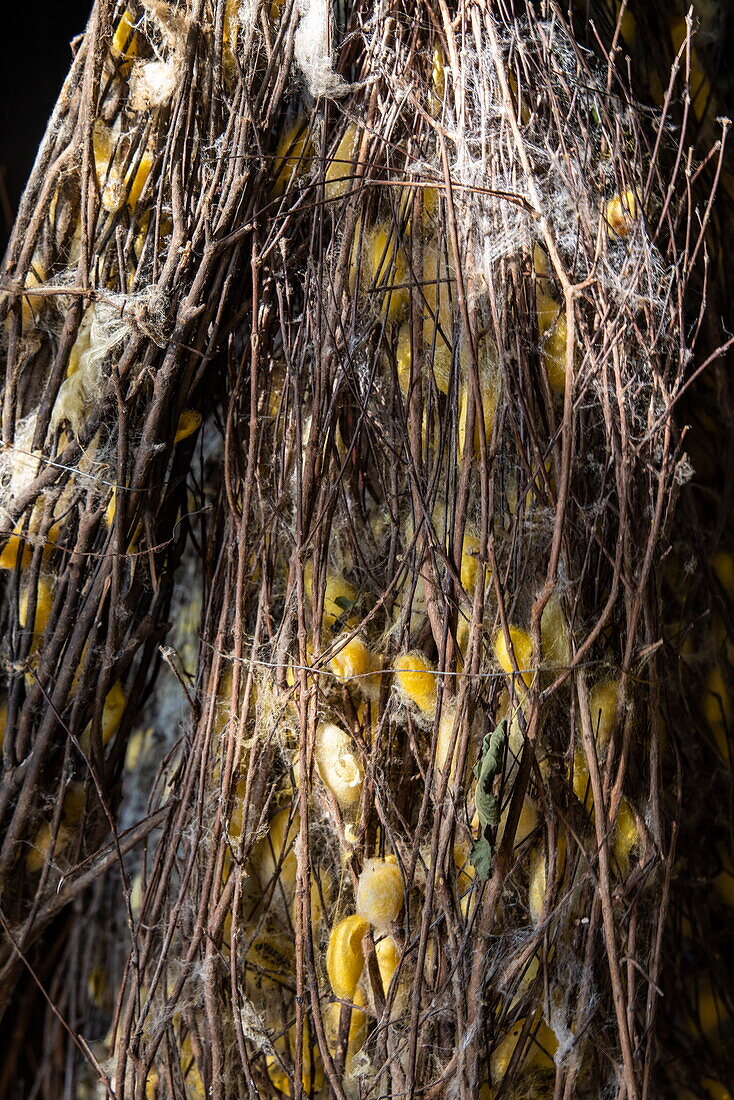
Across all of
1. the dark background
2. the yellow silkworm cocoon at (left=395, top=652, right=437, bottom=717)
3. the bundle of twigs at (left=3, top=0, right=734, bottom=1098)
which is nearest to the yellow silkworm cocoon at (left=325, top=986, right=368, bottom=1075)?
the bundle of twigs at (left=3, top=0, right=734, bottom=1098)

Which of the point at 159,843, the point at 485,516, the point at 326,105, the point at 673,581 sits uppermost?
the point at 326,105

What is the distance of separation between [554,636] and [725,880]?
0.52m

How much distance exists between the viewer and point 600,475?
Result: 0.66 metres

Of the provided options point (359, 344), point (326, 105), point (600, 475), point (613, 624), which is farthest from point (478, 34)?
point (613, 624)

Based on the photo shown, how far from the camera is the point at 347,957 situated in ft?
2.01

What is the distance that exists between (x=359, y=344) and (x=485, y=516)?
18 centimetres

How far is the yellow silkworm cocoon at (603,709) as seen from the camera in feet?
2.09

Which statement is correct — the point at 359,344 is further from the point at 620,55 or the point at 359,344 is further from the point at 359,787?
the point at 620,55

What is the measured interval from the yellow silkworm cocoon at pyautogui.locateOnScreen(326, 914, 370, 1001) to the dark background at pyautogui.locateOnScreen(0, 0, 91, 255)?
2.96 feet

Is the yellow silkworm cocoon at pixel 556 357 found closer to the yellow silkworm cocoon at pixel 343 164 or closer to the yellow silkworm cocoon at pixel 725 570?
the yellow silkworm cocoon at pixel 343 164

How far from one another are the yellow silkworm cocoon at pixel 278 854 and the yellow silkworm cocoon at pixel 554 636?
240 millimetres

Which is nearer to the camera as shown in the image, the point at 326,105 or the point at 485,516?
the point at 485,516

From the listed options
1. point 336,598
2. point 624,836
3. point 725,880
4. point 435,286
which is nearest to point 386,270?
point 435,286

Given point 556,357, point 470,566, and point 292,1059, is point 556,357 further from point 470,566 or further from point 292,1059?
point 292,1059
